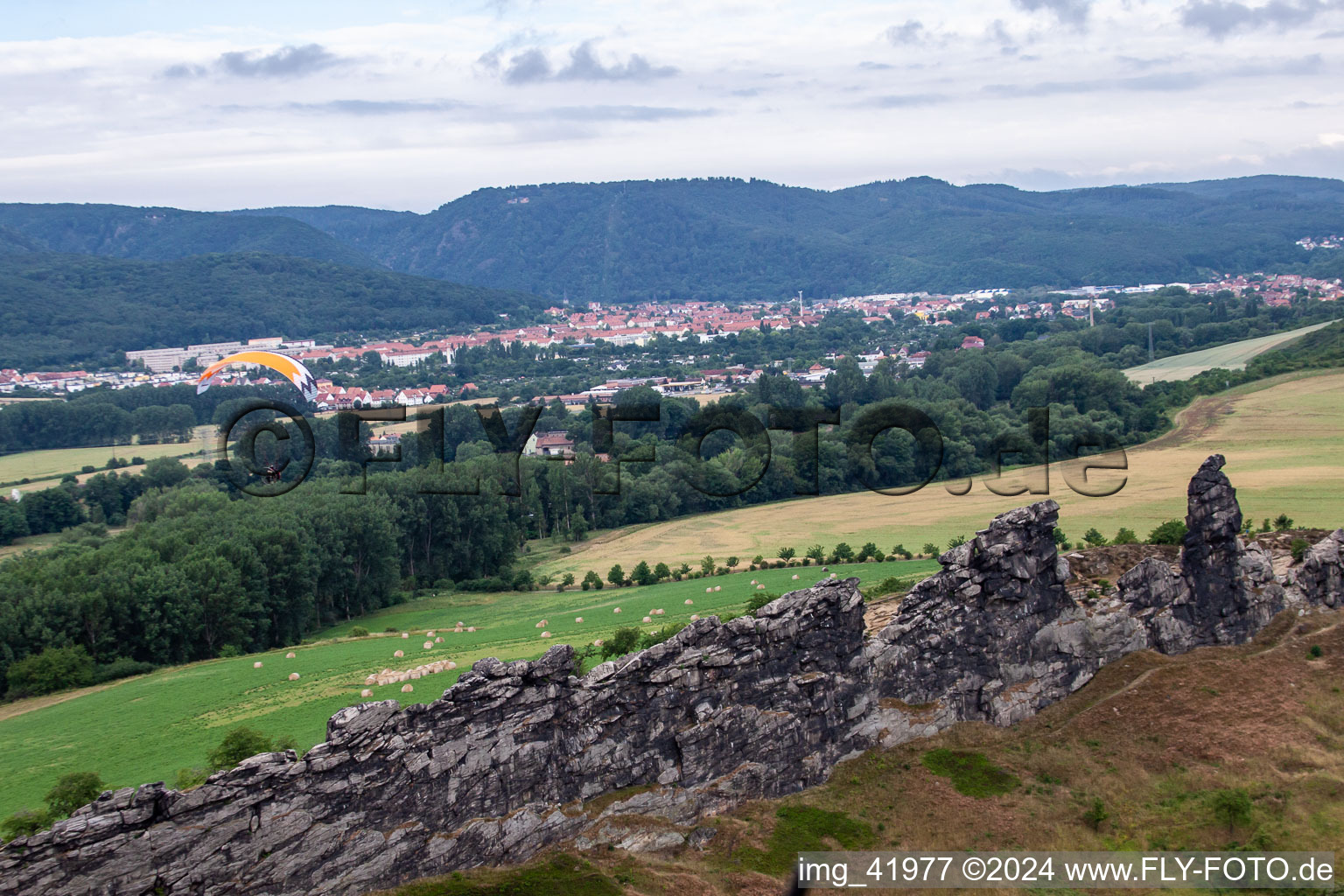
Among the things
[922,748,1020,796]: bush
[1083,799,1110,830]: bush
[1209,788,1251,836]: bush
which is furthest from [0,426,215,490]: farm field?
[1209,788,1251,836]: bush

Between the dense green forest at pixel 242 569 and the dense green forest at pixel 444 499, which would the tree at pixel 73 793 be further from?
the dense green forest at pixel 242 569

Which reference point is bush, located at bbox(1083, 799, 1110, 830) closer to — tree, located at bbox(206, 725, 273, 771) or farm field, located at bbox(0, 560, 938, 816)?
tree, located at bbox(206, 725, 273, 771)

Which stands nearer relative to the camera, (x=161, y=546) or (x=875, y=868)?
(x=875, y=868)

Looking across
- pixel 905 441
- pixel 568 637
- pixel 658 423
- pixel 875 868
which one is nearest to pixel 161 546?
pixel 568 637

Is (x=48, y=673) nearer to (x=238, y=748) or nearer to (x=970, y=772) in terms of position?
(x=238, y=748)

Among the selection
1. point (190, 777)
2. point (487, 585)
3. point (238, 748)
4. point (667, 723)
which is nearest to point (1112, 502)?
point (487, 585)

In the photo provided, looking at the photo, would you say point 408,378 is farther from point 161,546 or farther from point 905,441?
point 161,546
